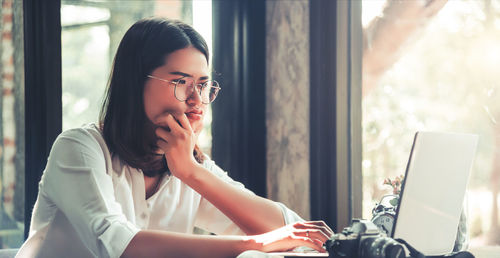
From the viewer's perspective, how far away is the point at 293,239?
1.36 metres

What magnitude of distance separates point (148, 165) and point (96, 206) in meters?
0.35

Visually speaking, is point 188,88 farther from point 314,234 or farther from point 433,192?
point 433,192

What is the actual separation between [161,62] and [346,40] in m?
1.23

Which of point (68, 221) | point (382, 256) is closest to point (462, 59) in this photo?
point (382, 256)

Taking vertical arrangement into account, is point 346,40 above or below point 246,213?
above

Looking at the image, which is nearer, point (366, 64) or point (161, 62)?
point (161, 62)

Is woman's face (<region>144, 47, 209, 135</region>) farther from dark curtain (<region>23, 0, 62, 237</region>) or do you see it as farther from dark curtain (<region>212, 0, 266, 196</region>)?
dark curtain (<region>212, 0, 266, 196</region>)

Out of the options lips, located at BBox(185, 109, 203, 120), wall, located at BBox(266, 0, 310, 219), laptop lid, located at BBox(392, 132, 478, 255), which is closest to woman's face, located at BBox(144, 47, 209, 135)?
lips, located at BBox(185, 109, 203, 120)

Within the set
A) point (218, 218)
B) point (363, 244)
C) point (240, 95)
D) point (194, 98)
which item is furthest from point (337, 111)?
point (363, 244)

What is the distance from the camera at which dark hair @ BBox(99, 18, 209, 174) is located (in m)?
1.65

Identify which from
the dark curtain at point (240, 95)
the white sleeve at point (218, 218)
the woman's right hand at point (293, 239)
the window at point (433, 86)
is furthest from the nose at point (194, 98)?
the dark curtain at point (240, 95)

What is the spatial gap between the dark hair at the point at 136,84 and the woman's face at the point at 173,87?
→ 0.02 metres

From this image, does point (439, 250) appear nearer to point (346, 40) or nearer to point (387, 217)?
point (387, 217)

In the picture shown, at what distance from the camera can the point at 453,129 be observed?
2.22 metres
